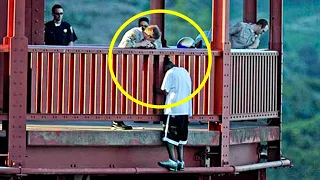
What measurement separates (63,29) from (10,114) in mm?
3990

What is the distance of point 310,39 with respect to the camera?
4372cm

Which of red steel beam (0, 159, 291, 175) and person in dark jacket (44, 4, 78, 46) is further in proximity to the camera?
person in dark jacket (44, 4, 78, 46)

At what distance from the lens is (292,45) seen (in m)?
43.5

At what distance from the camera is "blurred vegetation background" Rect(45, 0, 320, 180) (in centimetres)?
3969

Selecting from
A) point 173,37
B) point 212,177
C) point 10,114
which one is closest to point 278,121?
point 212,177

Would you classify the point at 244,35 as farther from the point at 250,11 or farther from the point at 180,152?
the point at 180,152

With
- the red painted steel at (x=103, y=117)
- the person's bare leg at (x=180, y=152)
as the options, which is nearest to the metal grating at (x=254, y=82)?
the red painted steel at (x=103, y=117)

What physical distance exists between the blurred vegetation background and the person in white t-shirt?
22.0 metres

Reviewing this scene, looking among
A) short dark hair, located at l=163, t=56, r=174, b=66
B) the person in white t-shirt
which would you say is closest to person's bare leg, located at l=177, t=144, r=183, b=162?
the person in white t-shirt

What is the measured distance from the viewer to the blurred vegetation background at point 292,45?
3969 centimetres

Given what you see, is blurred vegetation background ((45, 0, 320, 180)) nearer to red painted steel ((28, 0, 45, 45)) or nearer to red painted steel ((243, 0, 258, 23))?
red painted steel ((243, 0, 258, 23))

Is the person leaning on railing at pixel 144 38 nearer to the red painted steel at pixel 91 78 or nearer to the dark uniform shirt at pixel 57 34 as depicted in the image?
the red painted steel at pixel 91 78

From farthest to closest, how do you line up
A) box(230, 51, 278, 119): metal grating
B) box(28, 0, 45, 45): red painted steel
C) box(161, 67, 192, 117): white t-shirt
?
box(28, 0, 45, 45): red painted steel → box(230, 51, 278, 119): metal grating → box(161, 67, 192, 117): white t-shirt

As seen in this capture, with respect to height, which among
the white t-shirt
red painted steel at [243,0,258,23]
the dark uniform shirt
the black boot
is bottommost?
the black boot
